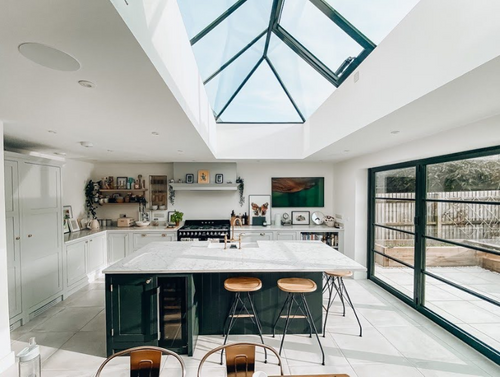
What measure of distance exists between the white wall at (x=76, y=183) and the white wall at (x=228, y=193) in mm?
613

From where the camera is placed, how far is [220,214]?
18.1 ft

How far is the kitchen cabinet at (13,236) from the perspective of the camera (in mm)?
2787

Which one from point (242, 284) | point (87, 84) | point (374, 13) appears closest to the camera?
point (87, 84)

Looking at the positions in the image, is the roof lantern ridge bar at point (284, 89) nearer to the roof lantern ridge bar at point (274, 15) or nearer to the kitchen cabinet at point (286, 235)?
the roof lantern ridge bar at point (274, 15)

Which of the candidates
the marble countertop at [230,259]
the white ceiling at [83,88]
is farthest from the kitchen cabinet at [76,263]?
the white ceiling at [83,88]

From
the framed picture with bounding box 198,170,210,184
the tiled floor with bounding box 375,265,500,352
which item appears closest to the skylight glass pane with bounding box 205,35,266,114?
the framed picture with bounding box 198,170,210,184

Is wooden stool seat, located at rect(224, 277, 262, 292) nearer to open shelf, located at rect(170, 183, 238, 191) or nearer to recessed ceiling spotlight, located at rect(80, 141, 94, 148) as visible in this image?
recessed ceiling spotlight, located at rect(80, 141, 94, 148)

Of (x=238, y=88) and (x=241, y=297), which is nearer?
(x=241, y=297)

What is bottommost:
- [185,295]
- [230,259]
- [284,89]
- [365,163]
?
[185,295]

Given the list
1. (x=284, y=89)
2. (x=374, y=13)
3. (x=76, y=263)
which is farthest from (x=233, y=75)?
(x=76, y=263)

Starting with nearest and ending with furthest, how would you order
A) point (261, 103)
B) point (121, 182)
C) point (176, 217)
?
point (261, 103) < point (176, 217) < point (121, 182)

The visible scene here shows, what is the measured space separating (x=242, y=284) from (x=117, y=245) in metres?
3.51

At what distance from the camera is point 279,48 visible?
136 inches

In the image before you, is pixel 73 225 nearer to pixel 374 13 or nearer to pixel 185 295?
pixel 185 295
